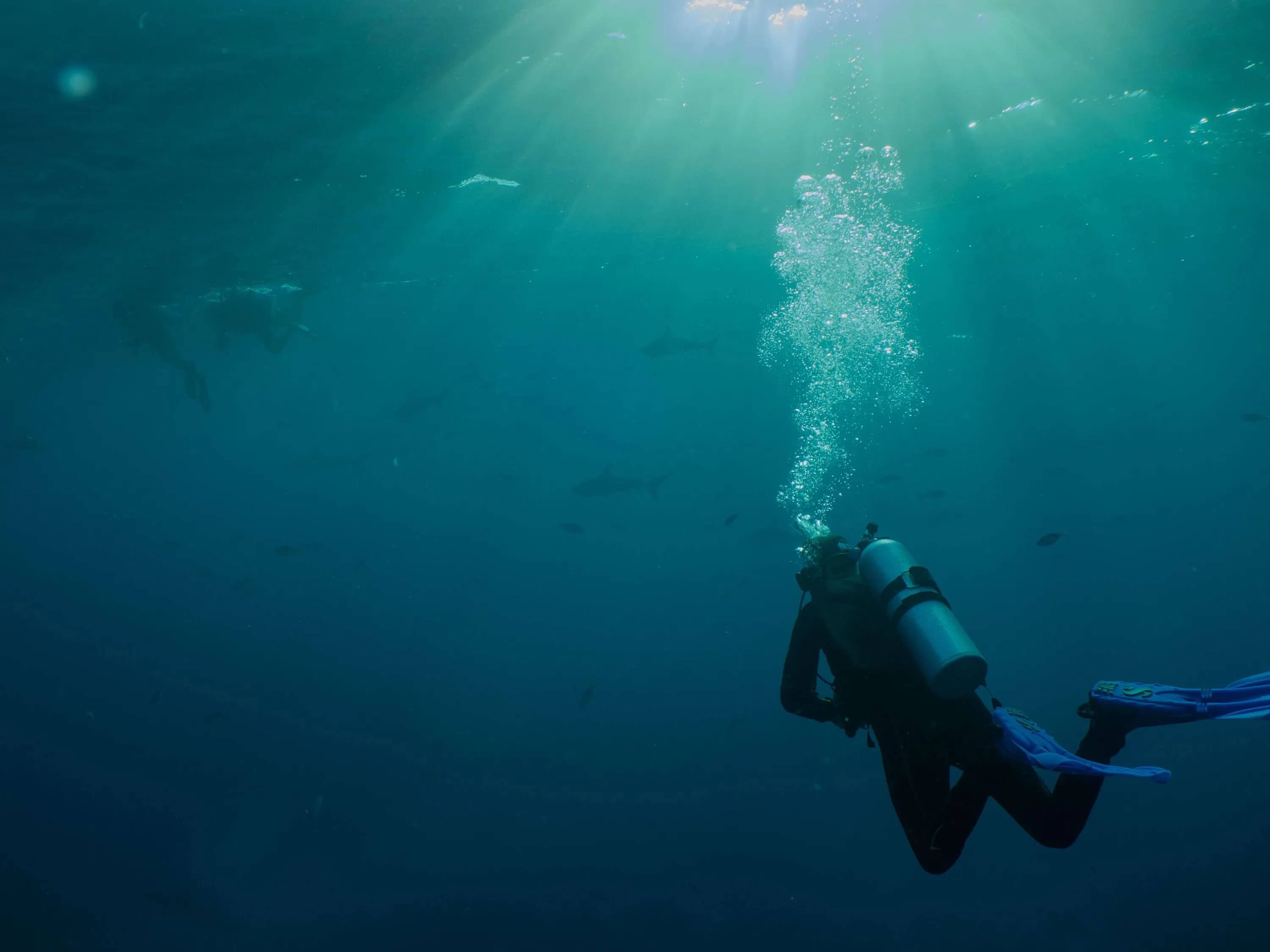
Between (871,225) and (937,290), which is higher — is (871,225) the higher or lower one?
the higher one

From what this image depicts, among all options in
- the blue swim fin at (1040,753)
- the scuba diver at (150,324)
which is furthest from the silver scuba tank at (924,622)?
the scuba diver at (150,324)

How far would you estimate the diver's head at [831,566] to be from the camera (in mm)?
4754

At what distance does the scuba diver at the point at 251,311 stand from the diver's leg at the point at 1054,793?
83.2 feet

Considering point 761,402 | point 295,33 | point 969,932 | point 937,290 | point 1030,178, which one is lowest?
point 761,402

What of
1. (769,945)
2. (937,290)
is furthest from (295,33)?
(937,290)

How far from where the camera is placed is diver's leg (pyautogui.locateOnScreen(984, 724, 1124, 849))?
3.90 metres

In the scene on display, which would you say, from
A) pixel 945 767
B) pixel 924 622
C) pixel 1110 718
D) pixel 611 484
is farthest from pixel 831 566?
pixel 611 484

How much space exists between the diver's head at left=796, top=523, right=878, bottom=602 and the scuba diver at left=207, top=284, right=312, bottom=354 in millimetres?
23740

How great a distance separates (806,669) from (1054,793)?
5.14 ft

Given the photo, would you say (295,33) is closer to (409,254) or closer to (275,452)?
(409,254)

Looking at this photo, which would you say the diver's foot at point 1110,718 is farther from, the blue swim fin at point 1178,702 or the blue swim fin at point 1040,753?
the blue swim fin at point 1040,753

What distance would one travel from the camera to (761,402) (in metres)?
69.6

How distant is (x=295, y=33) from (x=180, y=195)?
7.62 metres

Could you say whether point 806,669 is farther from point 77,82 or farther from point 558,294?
point 558,294
